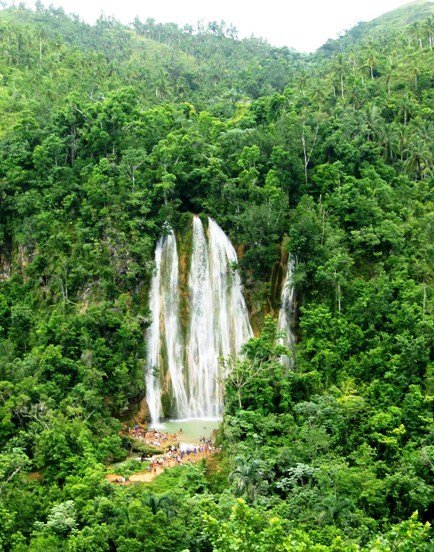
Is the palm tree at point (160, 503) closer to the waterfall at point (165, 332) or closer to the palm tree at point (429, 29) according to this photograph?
the waterfall at point (165, 332)

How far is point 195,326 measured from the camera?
29.9 m

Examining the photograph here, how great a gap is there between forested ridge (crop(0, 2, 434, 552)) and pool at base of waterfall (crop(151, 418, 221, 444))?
6.28 ft

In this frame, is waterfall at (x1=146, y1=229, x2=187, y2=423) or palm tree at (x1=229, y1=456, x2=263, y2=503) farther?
waterfall at (x1=146, y1=229, x2=187, y2=423)

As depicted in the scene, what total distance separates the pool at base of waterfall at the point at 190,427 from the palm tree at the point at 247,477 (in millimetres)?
5819

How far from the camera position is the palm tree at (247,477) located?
19.1 metres

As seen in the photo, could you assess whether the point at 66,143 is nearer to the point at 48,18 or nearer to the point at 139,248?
the point at 139,248

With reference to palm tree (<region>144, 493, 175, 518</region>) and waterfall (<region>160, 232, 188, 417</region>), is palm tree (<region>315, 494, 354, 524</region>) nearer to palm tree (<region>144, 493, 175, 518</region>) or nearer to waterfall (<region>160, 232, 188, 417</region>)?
palm tree (<region>144, 493, 175, 518</region>)

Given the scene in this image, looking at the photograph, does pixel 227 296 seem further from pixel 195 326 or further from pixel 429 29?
pixel 429 29

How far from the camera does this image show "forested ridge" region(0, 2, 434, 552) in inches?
721

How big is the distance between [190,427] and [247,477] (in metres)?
7.79

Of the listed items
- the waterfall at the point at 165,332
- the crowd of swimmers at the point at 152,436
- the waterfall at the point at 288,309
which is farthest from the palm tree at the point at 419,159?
the crowd of swimmers at the point at 152,436

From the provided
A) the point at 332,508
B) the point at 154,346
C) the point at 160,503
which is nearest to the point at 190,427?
the point at 154,346

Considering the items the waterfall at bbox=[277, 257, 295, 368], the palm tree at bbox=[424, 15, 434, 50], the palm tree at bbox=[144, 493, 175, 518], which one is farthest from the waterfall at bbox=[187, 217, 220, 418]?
the palm tree at bbox=[424, 15, 434, 50]

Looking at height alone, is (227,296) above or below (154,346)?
above
